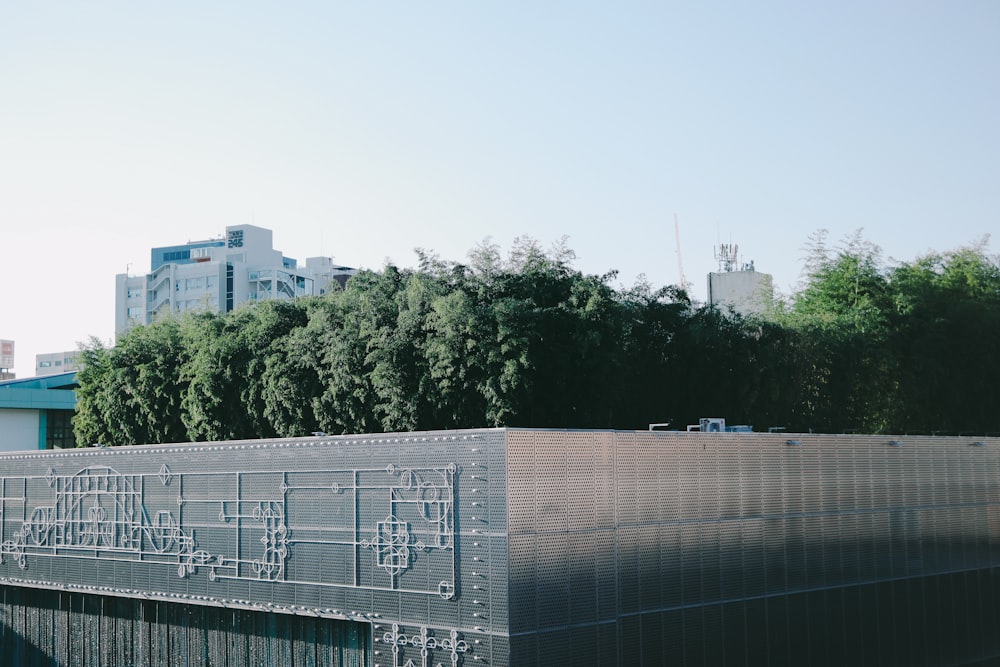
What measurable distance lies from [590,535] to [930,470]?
411 inches

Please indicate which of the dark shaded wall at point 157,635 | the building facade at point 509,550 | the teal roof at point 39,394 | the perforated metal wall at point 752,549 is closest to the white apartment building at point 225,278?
the teal roof at point 39,394

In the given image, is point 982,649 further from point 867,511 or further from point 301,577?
point 301,577

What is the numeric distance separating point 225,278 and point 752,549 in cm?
9853

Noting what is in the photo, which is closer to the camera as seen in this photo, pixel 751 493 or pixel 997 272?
pixel 751 493

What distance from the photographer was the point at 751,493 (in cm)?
1764

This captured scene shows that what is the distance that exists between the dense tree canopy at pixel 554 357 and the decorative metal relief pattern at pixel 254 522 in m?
13.6

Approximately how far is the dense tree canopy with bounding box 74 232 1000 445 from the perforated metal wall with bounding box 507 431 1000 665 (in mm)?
13209

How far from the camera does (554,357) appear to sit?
110 feet

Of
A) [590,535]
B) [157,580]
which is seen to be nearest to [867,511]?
[590,535]

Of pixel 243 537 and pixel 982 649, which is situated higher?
pixel 243 537

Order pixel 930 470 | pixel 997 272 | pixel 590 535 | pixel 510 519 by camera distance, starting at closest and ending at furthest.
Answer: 1. pixel 510 519
2. pixel 590 535
3. pixel 930 470
4. pixel 997 272

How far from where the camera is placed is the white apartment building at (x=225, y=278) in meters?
110

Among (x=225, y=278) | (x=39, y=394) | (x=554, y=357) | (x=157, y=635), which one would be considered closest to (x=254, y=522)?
(x=157, y=635)

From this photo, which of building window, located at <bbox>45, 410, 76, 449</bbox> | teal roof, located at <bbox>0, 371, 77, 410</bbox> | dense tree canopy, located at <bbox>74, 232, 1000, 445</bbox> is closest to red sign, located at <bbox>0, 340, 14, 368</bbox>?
Answer: teal roof, located at <bbox>0, 371, 77, 410</bbox>
